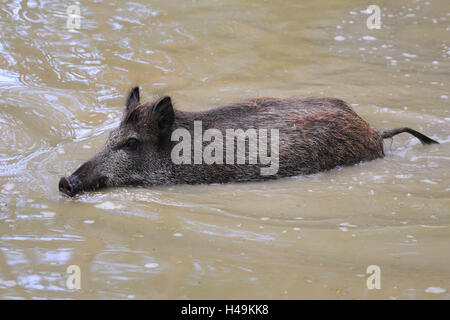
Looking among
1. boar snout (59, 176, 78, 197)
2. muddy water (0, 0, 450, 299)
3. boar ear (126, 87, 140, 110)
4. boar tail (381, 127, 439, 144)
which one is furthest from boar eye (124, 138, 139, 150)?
boar tail (381, 127, 439, 144)

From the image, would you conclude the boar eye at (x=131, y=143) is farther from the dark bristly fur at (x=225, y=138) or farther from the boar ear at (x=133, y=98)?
the boar ear at (x=133, y=98)

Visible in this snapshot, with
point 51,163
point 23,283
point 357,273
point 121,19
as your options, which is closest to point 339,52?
point 121,19

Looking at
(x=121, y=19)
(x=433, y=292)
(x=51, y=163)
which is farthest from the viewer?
(x=121, y=19)

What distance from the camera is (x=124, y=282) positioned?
4.04 metres

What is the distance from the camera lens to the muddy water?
13.7 feet

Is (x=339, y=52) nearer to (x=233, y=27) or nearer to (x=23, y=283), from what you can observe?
(x=233, y=27)

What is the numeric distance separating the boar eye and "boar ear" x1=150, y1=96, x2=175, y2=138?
0.26 metres

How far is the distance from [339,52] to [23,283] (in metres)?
7.58

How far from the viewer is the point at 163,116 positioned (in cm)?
621

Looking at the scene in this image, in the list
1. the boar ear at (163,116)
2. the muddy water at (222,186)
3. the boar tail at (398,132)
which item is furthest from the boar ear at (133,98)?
the boar tail at (398,132)

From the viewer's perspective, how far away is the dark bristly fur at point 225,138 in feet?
20.3

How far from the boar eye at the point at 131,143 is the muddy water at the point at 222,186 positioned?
22.0 inches

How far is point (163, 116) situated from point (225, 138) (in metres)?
0.68

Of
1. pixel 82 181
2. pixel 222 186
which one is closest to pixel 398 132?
pixel 222 186
